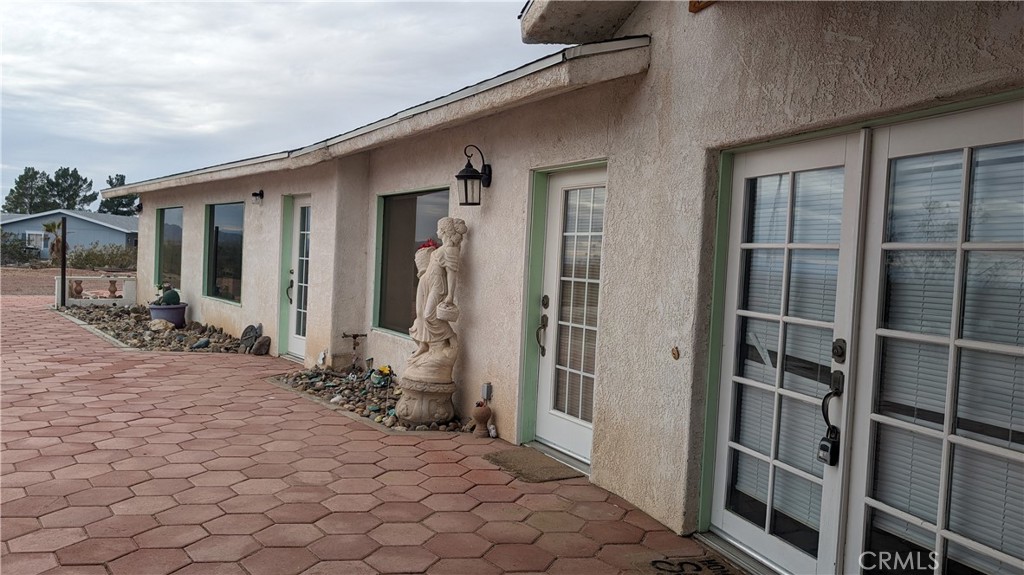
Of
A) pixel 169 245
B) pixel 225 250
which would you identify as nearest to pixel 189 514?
pixel 225 250

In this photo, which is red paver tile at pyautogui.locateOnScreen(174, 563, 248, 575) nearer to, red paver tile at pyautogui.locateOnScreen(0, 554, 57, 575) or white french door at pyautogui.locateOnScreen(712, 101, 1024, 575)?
red paver tile at pyautogui.locateOnScreen(0, 554, 57, 575)

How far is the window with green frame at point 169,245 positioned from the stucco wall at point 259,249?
167 millimetres

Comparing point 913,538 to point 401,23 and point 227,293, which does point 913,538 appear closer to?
point 401,23

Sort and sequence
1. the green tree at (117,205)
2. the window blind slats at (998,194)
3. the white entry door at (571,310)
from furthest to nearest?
the green tree at (117,205)
the white entry door at (571,310)
the window blind slats at (998,194)

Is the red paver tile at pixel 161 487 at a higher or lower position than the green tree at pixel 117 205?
lower

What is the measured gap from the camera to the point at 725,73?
11.2 ft

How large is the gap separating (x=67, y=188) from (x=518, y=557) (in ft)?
204

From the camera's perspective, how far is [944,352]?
247 centimetres

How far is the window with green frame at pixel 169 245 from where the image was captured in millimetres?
13227

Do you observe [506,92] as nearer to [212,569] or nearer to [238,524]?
[238,524]

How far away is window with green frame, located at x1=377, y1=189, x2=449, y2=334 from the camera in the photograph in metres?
6.79

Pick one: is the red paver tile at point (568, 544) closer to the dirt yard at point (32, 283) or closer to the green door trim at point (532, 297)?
the green door trim at point (532, 297)

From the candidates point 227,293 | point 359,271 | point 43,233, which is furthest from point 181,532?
point 43,233

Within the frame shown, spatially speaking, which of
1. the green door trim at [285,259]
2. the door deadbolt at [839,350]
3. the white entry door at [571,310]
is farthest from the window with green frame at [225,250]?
the door deadbolt at [839,350]
